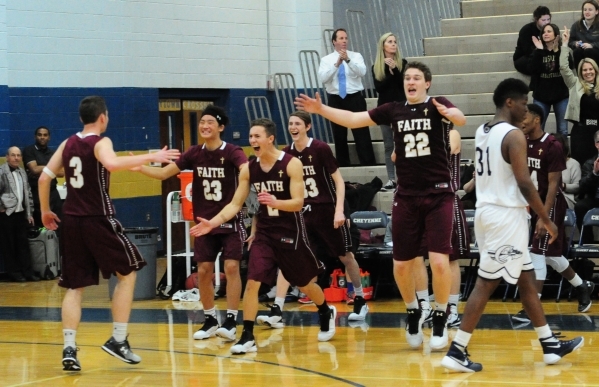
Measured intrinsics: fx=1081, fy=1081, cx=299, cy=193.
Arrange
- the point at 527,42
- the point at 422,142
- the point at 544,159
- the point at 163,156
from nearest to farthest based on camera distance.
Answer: the point at 163,156
the point at 422,142
the point at 544,159
the point at 527,42

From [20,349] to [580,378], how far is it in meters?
4.50

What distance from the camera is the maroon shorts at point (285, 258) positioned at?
835cm

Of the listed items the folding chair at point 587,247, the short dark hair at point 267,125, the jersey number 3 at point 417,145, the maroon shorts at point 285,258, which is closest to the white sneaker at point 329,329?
the maroon shorts at point 285,258

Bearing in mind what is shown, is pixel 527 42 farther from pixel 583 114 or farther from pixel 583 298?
pixel 583 298

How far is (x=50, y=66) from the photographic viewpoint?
14.7 meters

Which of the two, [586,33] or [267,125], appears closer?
[267,125]

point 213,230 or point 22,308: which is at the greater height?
point 213,230

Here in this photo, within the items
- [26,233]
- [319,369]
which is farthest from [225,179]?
[26,233]

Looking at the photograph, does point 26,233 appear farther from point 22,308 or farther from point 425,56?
point 425,56

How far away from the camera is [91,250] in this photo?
768 centimetres

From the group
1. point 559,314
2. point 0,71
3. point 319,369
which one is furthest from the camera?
point 0,71

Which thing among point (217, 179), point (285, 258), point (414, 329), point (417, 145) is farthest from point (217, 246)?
point (417, 145)

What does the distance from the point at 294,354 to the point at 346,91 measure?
23.0ft

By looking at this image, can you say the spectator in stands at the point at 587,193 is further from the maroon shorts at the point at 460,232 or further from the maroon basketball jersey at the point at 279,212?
the maroon basketball jersey at the point at 279,212
